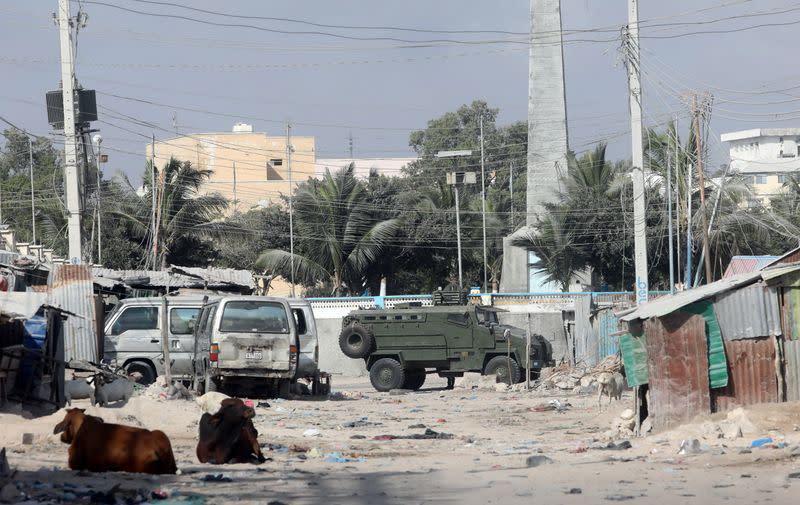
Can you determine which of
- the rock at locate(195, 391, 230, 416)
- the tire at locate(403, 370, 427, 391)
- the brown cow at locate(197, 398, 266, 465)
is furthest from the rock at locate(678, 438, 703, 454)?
the tire at locate(403, 370, 427, 391)

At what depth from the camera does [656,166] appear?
156 ft

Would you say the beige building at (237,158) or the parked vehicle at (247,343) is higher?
the beige building at (237,158)

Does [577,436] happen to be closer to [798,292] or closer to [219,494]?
[798,292]

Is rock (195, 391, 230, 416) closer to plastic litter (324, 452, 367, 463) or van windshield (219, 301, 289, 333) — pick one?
plastic litter (324, 452, 367, 463)

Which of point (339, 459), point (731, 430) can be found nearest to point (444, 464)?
point (339, 459)

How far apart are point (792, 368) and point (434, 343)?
12.8 m

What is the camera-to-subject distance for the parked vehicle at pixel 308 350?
2228 cm

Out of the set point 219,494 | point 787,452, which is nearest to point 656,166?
point 787,452

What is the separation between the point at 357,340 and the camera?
2644 centimetres

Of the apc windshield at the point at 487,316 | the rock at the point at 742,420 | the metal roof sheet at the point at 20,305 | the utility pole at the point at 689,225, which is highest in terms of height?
the utility pole at the point at 689,225

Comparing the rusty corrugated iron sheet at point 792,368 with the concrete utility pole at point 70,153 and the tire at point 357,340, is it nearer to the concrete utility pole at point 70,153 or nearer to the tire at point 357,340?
the tire at point 357,340

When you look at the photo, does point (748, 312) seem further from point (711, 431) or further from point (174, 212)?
point (174, 212)

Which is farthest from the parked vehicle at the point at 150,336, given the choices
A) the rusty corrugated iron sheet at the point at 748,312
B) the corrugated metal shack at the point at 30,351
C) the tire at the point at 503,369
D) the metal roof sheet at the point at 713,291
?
the rusty corrugated iron sheet at the point at 748,312

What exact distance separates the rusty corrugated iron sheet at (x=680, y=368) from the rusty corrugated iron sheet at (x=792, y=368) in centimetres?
101
